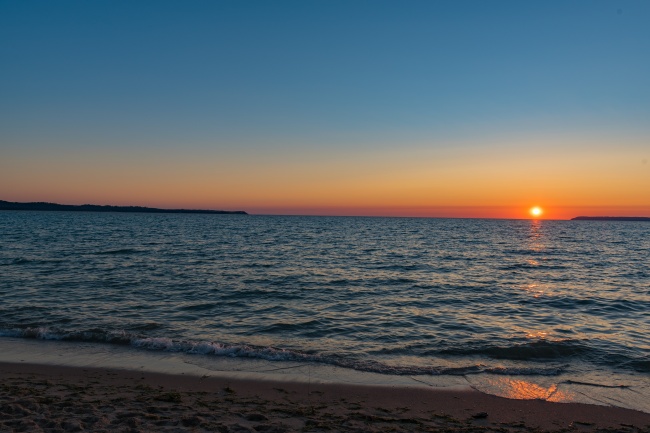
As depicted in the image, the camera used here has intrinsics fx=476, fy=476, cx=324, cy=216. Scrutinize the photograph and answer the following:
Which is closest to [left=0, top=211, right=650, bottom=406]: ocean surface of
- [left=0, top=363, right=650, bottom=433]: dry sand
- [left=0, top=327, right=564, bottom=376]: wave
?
[left=0, top=327, right=564, bottom=376]: wave

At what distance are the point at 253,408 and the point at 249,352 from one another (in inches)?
156

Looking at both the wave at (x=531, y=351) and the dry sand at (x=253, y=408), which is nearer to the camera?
the dry sand at (x=253, y=408)

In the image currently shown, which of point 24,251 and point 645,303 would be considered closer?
point 645,303

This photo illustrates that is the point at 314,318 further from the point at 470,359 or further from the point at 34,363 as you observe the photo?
the point at 34,363

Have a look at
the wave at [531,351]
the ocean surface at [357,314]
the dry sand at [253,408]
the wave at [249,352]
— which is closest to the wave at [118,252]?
the ocean surface at [357,314]

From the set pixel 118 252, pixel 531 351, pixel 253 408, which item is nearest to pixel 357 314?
pixel 531 351

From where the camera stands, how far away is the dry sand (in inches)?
288

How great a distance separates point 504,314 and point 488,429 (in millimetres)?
10925

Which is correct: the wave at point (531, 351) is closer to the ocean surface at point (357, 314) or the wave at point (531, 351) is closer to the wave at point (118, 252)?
the ocean surface at point (357, 314)

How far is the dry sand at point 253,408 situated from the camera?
732cm

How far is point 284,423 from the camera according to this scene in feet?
24.7

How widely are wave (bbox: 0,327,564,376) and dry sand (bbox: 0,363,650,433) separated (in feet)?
4.87

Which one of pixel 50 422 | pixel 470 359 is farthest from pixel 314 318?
pixel 50 422

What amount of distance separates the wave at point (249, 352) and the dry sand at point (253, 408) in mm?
1485
